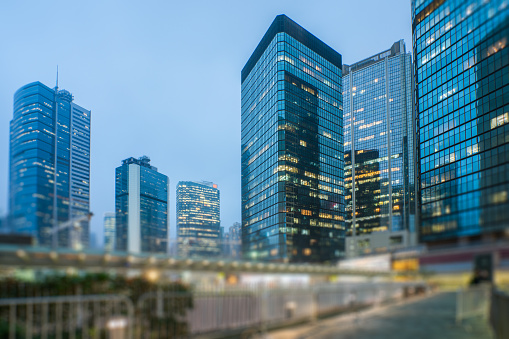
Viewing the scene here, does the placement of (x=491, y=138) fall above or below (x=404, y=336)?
above

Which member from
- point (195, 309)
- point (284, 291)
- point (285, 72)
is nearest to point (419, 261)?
point (284, 291)

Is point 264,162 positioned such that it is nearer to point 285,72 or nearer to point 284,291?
point 285,72

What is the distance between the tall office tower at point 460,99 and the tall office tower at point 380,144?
81812 millimetres

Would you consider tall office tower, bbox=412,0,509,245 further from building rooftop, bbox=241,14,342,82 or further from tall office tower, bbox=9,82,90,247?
tall office tower, bbox=9,82,90,247

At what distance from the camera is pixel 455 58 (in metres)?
79.9

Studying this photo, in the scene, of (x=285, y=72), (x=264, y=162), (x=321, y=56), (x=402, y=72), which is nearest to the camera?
(x=285, y=72)

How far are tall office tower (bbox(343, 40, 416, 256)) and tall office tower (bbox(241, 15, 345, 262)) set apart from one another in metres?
52.3

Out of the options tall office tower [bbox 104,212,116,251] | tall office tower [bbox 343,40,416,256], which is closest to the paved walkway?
tall office tower [bbox 104,212,116,251]

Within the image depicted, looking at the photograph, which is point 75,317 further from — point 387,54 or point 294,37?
point 387,54

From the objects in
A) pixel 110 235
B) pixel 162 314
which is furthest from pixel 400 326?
pixel 110 235

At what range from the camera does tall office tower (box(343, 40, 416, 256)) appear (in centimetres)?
17150

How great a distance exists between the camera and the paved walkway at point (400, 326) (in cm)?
950

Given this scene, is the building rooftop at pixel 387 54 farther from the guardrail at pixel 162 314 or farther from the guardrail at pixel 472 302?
the guardrail at pixel 162 314

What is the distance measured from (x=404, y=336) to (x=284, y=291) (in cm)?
332
